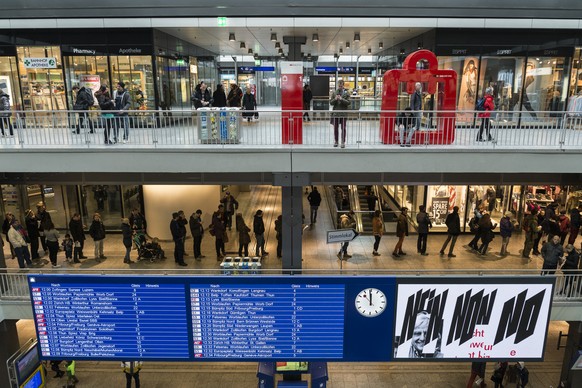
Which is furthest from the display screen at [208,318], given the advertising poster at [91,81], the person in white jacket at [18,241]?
the advertising poster at [91,81]

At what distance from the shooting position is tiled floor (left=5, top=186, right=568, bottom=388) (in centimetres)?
1311

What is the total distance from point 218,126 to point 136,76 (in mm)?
6645

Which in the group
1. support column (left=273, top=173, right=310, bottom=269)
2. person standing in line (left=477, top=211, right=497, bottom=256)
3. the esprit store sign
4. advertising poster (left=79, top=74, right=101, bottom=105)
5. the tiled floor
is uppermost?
the esprit store sign

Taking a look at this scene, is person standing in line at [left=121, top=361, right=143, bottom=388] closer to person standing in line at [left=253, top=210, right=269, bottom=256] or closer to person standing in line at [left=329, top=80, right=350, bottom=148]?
person standing in line at [left=253, top=210, right=269, bottom=256]

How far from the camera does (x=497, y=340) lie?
9695mm

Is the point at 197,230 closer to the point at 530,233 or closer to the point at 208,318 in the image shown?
the point at 208,318

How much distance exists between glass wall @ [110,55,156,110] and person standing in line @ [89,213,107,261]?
4.25 metres

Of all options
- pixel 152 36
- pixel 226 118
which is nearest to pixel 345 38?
pixel 152 36

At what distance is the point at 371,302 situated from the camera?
380 inches

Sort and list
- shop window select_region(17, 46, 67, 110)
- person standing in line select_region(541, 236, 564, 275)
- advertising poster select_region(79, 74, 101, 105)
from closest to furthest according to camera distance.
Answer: person standing in line select_region(541, 236, 564, 275), shop window select_region(17, 46, 67, 110), advertising poster select_region(79, 74, 101, 105)

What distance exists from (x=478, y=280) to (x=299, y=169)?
14.6 ft

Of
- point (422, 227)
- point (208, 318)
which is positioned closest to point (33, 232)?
point (208, 318)

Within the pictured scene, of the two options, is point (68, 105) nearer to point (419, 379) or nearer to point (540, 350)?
point (419, 379)

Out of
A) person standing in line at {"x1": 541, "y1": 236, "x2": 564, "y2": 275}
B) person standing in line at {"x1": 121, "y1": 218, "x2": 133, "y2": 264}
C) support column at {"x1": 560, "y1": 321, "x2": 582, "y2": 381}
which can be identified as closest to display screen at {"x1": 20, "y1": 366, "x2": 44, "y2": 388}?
person standing in line at {"x1": 121, "y1": 218, "x2": 133, "y2": 264}
